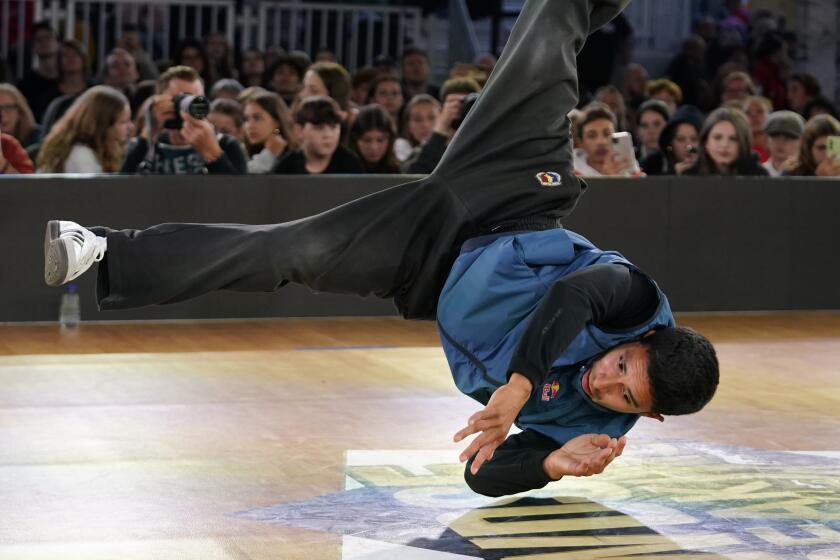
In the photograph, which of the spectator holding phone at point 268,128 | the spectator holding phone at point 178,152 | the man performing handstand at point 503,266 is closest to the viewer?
the man performing handstand at point 503,266

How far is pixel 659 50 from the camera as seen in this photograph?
1508 cm

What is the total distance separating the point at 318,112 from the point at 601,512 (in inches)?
160

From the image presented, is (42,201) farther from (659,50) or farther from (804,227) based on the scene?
(659,50)

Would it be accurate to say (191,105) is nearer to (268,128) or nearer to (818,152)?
(268,128)

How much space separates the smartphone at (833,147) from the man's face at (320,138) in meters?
3.21

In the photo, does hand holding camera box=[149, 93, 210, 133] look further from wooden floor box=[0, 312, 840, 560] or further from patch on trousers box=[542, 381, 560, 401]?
patch on trousers box=[542, 381, 560, 401]

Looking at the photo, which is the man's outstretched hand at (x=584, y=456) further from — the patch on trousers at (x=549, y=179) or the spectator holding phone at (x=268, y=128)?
the spectator holding phone at (x=268, y=128)

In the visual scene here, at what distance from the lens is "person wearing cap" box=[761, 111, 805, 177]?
32.0 feet

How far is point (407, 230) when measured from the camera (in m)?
4.71

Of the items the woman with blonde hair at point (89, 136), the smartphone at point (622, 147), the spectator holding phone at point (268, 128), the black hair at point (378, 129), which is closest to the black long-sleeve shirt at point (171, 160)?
the woman with blonde hair at point (89, 136)

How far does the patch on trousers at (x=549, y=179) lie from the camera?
479 cm

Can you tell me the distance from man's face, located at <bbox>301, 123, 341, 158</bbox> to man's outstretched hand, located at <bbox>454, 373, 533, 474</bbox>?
186 inches

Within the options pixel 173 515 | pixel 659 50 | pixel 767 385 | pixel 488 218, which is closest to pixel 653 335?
pixel 488 218

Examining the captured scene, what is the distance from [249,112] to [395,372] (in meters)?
2.24
